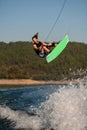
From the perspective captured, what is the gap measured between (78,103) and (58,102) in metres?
0.85

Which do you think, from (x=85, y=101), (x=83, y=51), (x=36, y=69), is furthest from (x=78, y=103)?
(x=83, y=51)

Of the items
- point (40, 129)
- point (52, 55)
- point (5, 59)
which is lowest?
Result: point (40, 129)

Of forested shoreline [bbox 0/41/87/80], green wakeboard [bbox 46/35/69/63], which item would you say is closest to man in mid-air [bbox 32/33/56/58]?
green wakeboard [bbox 46/35/69/63]

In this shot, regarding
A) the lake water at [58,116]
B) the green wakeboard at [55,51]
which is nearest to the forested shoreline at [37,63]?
the green wakeboard at [55,51]

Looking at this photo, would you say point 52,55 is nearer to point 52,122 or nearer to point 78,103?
point 78,103

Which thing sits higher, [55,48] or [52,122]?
[55,48]

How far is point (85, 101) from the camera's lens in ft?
40.2

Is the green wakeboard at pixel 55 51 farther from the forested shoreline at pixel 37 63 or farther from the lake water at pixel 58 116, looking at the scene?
the forested shoreline at pixel 37 63

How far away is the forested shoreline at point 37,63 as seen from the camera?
94.4 m

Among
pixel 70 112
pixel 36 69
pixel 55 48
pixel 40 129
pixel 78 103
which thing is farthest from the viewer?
pixel 36 69

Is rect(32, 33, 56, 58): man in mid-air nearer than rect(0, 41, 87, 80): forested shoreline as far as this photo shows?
Yes

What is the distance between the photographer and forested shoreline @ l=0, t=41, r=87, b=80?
94375mm

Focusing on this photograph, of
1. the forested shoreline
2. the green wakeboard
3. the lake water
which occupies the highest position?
the forested shoreline

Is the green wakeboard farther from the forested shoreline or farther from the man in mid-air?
the forested shoreline
